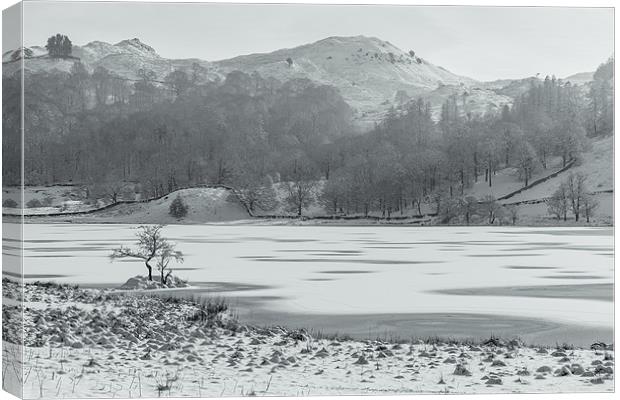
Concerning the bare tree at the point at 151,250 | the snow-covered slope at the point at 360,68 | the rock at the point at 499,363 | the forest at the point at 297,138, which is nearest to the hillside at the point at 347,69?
the snow-covered slope at the point at 360,68

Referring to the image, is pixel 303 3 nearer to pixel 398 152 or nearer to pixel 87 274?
pixel 398 152

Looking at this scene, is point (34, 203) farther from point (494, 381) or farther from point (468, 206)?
point (494, 381)

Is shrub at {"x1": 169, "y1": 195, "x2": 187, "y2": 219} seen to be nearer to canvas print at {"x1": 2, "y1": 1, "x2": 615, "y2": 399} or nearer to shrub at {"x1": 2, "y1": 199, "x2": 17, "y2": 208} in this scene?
canvas print at {"x1": 2, "y1": 1, "x2": 615, "y2": 399}

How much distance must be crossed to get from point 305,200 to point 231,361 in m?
2.95

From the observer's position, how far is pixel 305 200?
50.2 feet

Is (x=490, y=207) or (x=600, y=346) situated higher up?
(x=490, y=207)

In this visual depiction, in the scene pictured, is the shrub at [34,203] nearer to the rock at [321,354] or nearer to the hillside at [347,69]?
the hillside at [347,69]

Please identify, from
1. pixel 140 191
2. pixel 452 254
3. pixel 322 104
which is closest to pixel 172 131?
pixel 140 191

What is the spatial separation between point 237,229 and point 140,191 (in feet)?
4.76

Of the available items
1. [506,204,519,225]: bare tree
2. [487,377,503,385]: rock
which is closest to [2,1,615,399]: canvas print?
[487,377,503,385]: rock

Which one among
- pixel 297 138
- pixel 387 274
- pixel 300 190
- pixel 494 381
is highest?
pixel 297 138

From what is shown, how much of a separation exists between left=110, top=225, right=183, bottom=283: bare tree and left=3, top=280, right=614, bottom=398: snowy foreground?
70 centimetres

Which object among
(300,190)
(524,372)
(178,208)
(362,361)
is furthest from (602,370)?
(178,208)

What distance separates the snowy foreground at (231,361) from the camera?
1297 cm
